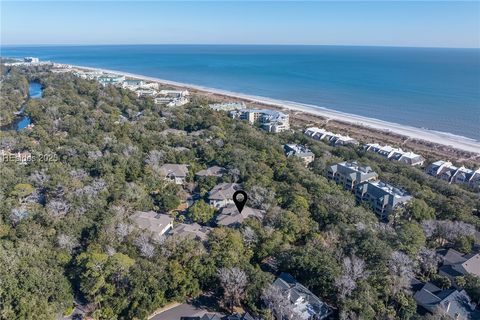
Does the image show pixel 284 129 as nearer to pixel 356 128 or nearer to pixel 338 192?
pixel 356 128

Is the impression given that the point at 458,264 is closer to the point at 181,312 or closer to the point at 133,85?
the point at 181,312

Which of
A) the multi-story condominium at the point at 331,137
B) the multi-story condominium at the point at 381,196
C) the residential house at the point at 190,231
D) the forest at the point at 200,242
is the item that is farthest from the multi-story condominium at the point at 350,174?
the residential house at the point at 190,231

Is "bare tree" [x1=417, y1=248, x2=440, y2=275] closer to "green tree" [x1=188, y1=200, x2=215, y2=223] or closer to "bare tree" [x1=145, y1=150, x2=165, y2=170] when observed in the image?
"green tree" [x1=188, y1=200, x2=215, y2=223]

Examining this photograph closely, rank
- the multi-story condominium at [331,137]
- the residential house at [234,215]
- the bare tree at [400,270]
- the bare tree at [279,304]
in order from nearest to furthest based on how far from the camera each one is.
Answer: the bare tree at [279,304] < the bare tree at [400,270] < the residential house at [234,215] < the multi-story condominium at [331,137]

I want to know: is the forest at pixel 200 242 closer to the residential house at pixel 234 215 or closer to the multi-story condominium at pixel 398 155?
the residential house at pixel 234 215


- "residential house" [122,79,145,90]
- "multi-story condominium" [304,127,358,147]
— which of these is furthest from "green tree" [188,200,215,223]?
"residential house" [122,79,145,90]
